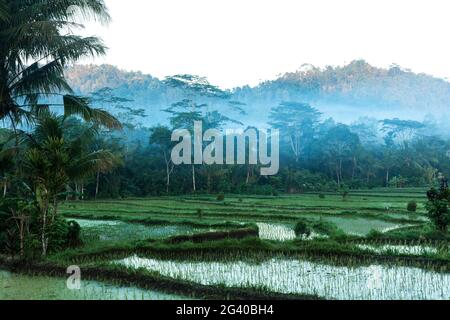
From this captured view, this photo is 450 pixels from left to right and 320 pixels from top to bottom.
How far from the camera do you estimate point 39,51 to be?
12.0 m

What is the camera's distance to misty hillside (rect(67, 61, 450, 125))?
90.1 metres

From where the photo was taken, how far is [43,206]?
9430mm

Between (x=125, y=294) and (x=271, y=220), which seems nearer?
(x=125, y=294)

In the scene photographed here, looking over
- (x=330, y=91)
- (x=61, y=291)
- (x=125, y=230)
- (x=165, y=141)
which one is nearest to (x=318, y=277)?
(x=61, y=291)

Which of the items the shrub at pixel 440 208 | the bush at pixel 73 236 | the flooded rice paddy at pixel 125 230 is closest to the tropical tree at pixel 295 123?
the flooded rice paddy at pixel 125 230

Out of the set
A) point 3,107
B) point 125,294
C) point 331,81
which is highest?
point 331,81

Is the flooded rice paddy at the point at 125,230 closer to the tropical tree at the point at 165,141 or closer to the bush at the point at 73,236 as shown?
the bush at the point at 73,236

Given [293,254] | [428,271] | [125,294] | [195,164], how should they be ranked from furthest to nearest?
[195,164]
[293,254]
[428,271]
[125,294]

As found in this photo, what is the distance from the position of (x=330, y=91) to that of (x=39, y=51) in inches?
3520

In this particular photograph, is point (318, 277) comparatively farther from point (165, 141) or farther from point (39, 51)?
point (165, 141)

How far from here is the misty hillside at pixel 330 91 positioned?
295 feet

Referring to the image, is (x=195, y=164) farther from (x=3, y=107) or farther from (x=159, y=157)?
(x=3, y=107)
